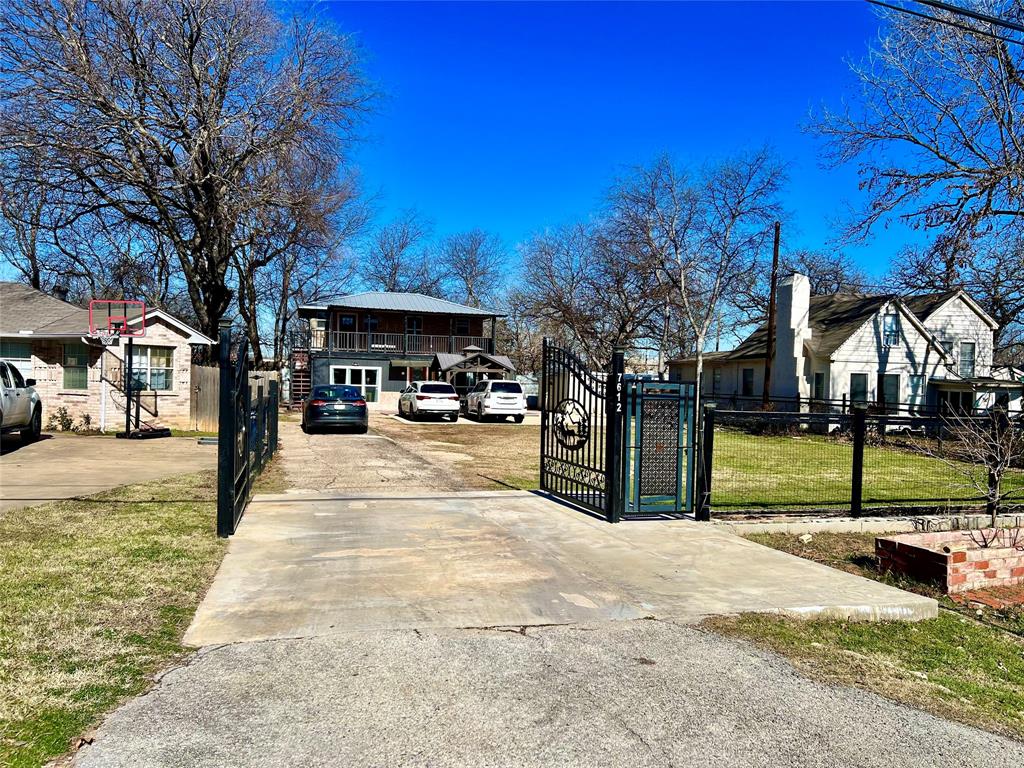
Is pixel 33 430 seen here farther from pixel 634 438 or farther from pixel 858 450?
pixel 858 450

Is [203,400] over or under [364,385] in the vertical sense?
under

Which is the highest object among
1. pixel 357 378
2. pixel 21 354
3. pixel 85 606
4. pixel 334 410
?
pixel 21 354

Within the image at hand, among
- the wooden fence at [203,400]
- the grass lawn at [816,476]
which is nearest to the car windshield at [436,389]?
the wooden fence at [203,400]

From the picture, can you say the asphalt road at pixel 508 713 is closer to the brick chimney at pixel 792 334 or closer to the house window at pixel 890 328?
the brick chimney at pixel 792 334

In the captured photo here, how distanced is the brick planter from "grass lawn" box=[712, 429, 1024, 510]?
7.90 ft

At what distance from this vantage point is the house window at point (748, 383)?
112 ft

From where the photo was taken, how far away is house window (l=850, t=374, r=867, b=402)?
3052 cm

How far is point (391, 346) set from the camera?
42094 mm

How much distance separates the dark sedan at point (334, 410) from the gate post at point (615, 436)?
567 inches

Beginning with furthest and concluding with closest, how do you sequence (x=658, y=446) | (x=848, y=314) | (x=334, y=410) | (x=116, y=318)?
(x=848, y=314), (x=334, y=410), (x=116, y=318), (x=658, y=446)

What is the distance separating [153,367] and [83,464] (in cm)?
961

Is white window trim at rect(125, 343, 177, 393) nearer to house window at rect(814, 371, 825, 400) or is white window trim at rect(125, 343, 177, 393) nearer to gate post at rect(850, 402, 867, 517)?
gate post at rect(850, 402, 867, 517)

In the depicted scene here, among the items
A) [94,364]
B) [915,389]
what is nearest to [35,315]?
[94,364]

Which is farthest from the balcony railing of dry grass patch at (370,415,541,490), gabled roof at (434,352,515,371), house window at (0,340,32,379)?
house window at (0,340,32,379)
